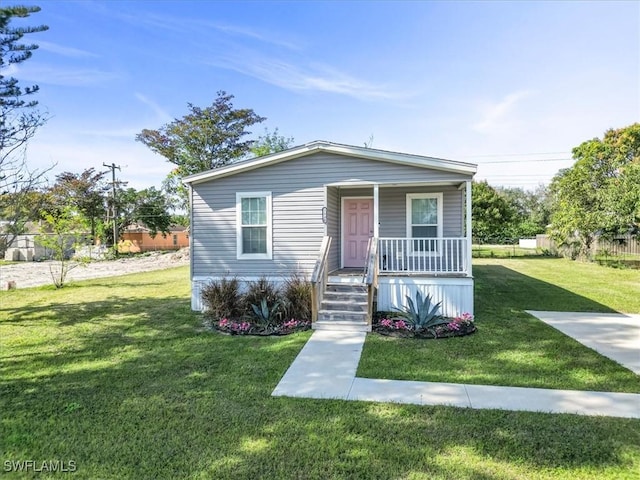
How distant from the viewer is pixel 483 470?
2.77 metres

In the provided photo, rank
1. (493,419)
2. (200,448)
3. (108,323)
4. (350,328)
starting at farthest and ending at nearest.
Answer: (108,323), (350,328), (493,419), (200,448)

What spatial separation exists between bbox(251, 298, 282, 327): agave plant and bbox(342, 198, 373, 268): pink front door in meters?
3.25

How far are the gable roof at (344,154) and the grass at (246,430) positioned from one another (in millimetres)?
4724

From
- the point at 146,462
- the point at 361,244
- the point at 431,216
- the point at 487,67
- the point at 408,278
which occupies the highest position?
the point at 487,67

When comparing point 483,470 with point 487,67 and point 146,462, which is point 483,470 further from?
point 487,67

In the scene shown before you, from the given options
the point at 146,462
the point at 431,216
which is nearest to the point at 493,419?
the point at 146,462

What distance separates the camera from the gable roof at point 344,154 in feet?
25.7

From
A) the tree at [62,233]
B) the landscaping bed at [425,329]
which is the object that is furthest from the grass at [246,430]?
the tree at [62,233]

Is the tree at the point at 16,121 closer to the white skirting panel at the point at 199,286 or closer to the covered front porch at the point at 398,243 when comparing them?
the white skirting panel at the point at 199,286

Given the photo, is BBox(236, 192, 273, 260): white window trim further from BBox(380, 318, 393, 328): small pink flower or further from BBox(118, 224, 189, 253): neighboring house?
BBox(118, 224, 189, 253): neighboring house

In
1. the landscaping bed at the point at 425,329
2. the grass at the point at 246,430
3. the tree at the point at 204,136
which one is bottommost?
the grass at the point at 246,430

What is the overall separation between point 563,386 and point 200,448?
4.15 m

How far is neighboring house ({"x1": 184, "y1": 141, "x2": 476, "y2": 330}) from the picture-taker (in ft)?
26.1

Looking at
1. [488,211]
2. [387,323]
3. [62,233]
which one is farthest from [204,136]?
[387,323]
